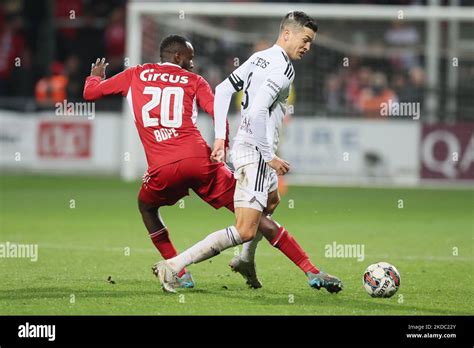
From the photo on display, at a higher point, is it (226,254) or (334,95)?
(334,95)

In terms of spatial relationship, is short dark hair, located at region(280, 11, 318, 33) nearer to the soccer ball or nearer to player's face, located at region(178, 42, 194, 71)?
player's face, located at region(178, 42, 194, 71)

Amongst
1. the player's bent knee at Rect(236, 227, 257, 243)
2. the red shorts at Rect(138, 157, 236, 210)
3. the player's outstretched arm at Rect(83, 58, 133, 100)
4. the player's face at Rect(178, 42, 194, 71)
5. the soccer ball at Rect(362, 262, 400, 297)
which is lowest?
the soccer ball at Rect(362, 262, 400, 297)

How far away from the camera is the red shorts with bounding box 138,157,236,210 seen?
27.9 feet

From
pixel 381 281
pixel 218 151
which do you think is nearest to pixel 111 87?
pixel 218 151

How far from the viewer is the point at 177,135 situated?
28.0ft

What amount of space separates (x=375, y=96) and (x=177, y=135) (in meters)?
14.5

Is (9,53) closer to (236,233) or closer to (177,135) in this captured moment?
(177,135)

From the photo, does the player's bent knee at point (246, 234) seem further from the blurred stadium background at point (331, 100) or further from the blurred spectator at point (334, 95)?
the blurred spectator at point (334, 95)

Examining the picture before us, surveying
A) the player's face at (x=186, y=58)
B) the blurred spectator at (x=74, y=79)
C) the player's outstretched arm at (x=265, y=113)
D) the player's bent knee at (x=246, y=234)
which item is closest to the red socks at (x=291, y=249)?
the player's bent knee at (x=246, y=234)

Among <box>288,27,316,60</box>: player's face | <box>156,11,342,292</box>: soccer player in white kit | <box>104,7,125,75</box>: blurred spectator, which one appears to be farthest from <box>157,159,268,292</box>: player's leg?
<box>104,7,125,75</box>: blurred spectator

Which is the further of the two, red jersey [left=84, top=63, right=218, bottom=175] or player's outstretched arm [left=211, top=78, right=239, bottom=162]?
red jersey [left=84, top=63, right=218, bottom=175]

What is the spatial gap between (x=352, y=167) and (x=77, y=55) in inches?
360

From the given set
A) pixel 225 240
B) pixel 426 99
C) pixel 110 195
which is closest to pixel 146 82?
pixel 225 240

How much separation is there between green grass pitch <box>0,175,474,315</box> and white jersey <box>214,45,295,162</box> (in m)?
1.23
